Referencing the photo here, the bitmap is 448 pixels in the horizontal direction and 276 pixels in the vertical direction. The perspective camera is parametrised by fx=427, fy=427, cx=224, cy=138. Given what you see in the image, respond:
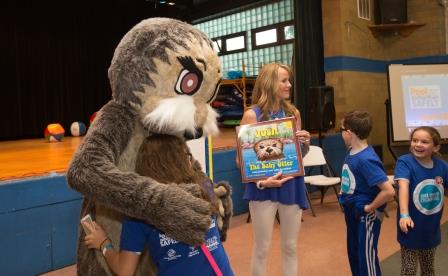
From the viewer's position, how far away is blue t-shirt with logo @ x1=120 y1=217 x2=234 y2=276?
1023 mm

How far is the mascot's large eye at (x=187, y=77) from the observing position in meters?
1.16

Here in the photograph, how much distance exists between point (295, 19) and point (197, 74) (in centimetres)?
508

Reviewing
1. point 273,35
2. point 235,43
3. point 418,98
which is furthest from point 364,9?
point 235,43

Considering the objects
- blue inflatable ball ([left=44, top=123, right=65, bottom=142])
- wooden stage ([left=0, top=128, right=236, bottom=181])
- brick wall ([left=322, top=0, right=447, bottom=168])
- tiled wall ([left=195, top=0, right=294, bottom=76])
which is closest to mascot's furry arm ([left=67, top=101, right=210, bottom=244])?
wooden stage ([left=0, top=128, right=236, bottom=181])

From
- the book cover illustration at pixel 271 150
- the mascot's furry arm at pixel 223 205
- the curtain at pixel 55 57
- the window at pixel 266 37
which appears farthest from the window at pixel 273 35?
the mascot's furry arm at pixel 223 205

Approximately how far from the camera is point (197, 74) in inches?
46.6

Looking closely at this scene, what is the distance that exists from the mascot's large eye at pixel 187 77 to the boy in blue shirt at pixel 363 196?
109 centimetres

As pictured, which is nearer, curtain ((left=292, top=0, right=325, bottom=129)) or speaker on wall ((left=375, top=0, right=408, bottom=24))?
curtain ((left=292, top=0, right=325, bottom=129))

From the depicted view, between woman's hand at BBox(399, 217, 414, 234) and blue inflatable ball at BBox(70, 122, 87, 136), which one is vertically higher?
blue inflatable ball at BBox(70, 122, 87, 136)

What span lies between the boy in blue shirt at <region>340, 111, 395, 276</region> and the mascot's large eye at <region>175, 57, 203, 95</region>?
43.0 inches

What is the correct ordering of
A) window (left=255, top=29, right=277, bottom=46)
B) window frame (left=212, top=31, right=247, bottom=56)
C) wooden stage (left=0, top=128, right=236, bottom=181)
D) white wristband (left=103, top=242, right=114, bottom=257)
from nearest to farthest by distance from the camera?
white wristband (left=103, top=242, right=114, bottom=257) → wooden stage (left=0, top=128, right=236, bottom=181) → window (left=255, top=29, right=277, bottom=46) → window frame (left=212, top=31, right=247, bottom=56)

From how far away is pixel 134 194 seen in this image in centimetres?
100

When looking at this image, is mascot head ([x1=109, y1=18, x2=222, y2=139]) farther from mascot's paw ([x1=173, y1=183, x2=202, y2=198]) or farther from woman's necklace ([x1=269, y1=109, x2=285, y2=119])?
woman's necklace ([x1=269, y1=109, x2=285, y2=119])

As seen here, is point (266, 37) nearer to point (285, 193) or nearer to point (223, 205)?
point (285, 193)
